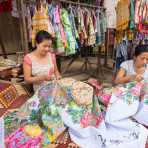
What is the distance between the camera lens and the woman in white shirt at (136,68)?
194 cm

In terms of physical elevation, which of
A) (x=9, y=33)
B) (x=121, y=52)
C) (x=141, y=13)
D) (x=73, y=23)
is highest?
(x=141, y=13)

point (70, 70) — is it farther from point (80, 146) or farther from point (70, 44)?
point (80, 146)

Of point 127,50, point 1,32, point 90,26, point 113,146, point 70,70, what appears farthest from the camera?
point 70,70

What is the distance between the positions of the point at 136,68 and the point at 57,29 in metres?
1.18

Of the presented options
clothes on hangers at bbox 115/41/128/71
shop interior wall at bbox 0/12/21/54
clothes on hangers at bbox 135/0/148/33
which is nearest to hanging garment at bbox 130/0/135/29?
clothes on hangers at bbox 135/0/148/33

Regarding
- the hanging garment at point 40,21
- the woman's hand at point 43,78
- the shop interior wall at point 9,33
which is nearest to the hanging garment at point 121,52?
the hanging garment at point 40,21

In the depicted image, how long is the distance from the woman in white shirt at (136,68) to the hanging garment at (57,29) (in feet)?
3.15

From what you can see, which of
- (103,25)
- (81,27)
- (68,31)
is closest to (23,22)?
(68,31)

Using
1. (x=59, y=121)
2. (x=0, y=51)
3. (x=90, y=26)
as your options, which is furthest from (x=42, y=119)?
(x=0, y=51)

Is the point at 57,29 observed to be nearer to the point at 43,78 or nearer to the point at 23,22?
the point at 23,22

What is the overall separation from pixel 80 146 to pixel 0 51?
9.51ft

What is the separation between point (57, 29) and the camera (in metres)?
2.80

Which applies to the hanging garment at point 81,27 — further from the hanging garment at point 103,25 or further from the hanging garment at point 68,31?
the hanging garment at point 103,25

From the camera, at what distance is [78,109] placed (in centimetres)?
149
